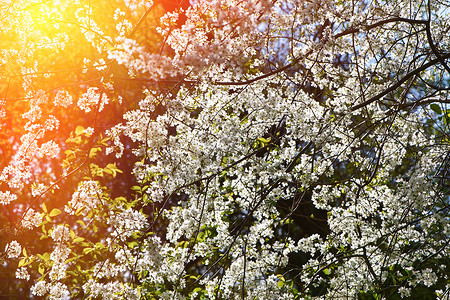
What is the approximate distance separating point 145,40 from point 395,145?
19.9 feet

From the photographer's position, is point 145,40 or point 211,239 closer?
Result: point 211,239

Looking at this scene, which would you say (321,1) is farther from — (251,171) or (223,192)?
(223,192)

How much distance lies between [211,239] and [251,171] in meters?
1.05


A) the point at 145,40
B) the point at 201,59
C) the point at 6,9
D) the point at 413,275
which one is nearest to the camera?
the point at 201,59

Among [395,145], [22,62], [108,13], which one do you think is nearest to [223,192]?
[395,145]

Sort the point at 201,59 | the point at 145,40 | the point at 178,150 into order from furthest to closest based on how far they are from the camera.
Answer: the point at 145,40 < the point at 178,150 < the point at 201,59

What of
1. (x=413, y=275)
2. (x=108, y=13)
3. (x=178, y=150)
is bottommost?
(x=413, y=275)

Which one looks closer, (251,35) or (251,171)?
(251,35)

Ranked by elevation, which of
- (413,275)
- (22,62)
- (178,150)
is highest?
(22,62)

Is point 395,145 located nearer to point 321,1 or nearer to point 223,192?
point 223,192

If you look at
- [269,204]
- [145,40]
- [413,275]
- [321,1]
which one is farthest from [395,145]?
[145,40]

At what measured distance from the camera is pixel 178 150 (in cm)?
370

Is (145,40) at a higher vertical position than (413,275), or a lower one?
higher

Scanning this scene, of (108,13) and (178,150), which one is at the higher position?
(108,13)
